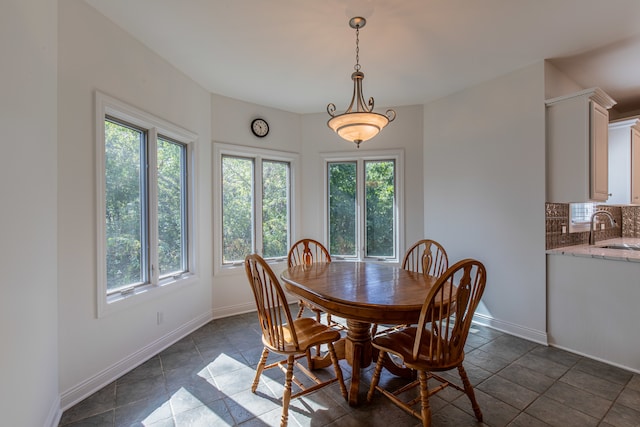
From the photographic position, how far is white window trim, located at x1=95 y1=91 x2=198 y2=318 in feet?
7.11

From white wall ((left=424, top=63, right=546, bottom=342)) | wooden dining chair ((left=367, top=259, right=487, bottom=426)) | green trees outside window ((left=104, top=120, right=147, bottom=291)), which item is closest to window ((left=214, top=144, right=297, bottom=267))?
green trees outside window ((left=104, top=120, right=147, bottom=291))

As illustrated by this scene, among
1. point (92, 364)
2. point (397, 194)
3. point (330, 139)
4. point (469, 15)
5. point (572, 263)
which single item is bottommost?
point (92, 364)

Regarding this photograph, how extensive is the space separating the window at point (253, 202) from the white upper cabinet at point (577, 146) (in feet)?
9.81

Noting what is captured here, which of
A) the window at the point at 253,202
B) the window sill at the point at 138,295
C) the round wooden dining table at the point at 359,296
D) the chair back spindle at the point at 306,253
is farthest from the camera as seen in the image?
the window at the point at 253,202

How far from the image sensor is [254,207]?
157 inches

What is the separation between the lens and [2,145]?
1.27 metres

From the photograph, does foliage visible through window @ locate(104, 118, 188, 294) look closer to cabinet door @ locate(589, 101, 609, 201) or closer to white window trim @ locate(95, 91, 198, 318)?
white window trim @ locate(95, 91, 198, 318)

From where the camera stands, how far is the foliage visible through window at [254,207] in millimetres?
3807

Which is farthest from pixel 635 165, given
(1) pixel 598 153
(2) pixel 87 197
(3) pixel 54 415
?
(3) pixel 54 415

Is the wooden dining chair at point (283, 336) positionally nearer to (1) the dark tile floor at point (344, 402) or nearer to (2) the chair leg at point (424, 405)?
(1) the dark tile floor at point (344, 402)

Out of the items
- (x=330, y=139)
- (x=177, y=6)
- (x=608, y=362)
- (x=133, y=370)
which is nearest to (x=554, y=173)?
(x=608, y=362)

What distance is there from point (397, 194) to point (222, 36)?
9.15 feet

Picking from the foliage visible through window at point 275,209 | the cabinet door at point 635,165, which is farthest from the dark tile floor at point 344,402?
the cabinet door at point 635,165

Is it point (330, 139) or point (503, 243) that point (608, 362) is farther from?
point (330, 139)
